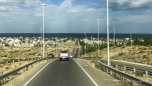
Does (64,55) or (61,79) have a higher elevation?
(61,79)

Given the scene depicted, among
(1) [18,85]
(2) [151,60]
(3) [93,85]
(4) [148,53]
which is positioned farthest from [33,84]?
(4) [148,53]

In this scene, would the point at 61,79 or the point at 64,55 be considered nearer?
the point at 61,79

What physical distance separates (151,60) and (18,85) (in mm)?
52873

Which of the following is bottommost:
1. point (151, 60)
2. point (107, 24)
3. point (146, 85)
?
point (151, 60)

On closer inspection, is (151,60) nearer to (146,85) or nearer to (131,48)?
(131,48)

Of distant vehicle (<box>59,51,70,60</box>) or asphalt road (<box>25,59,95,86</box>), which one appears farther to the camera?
distant vehicle (<box>59,51,70,60</box>)

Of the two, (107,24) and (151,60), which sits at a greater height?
(107,24)

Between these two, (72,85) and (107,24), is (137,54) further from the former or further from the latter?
(72,85)

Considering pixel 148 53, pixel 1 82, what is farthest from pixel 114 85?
pixel 148 53

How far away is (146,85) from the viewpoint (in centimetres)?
1062

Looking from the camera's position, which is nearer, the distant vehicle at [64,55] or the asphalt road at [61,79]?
the asphalt road at [61,79]

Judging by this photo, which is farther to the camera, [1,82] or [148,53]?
[148,53]

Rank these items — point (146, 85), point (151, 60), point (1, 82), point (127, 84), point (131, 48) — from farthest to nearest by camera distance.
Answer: point (131, 48), point (151, 60), point (1, 82), point (127, 84), point (146, 85)

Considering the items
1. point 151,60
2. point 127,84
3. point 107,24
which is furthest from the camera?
point 151,60
